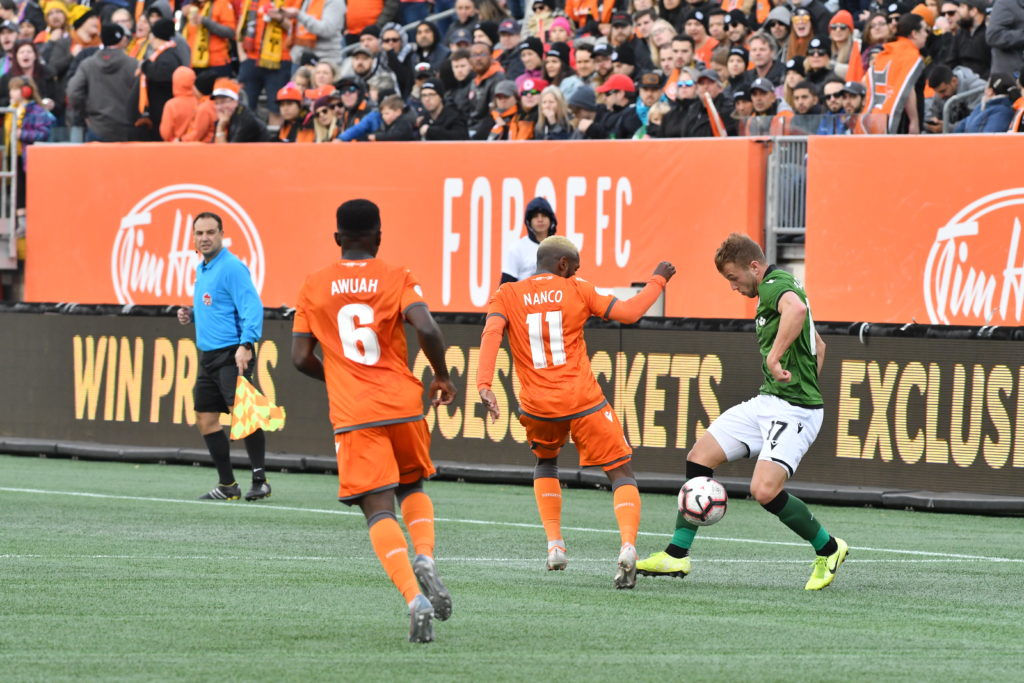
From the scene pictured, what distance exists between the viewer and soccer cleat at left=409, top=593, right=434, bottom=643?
26.0 feet

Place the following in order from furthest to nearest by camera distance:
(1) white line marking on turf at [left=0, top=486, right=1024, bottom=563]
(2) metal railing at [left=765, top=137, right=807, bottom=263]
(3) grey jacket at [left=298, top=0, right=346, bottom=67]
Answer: (3) grey jacket at [left=298, top=0, right=346, bottom=67], (2) metal railing at [left=765, top=137, right=807, bottom=263], (1) white line marking on turf at [left=0, top=486, right=1024, bottom=563]

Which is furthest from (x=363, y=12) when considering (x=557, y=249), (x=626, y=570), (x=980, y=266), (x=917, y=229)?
(x=626, y=570)

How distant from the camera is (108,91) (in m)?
23.6

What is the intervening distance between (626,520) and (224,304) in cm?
560

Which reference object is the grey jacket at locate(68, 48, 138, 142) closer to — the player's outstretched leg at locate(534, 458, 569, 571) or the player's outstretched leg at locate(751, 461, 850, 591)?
the player's outstretched leg at locate(534, 458, 569, 571)

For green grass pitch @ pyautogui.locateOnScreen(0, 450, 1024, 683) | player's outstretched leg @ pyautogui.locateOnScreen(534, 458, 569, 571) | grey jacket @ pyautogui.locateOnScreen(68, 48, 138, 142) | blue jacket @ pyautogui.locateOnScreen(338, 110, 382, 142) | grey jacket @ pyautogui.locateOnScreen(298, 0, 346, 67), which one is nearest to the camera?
green grass pitch @ pyautogui.locateOnScreen(0, 450, 1024, 683)

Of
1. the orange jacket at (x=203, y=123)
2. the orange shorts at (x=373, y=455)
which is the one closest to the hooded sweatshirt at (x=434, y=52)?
the orange jacket at (x=203, y=123)

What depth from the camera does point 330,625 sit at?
8.48 meters

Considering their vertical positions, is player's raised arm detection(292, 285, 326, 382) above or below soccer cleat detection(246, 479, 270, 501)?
above

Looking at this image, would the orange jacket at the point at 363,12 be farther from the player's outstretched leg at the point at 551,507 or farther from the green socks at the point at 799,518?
the green socks at the point at 799,518

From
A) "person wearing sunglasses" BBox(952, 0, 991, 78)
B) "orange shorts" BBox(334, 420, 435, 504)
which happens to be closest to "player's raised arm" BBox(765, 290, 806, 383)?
"orange shorts" BBox(334, 420, 435, 504)

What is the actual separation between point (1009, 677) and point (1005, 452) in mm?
7695

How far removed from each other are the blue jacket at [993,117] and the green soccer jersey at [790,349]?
23.9 feet

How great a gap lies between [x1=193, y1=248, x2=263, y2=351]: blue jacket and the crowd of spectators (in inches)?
224
